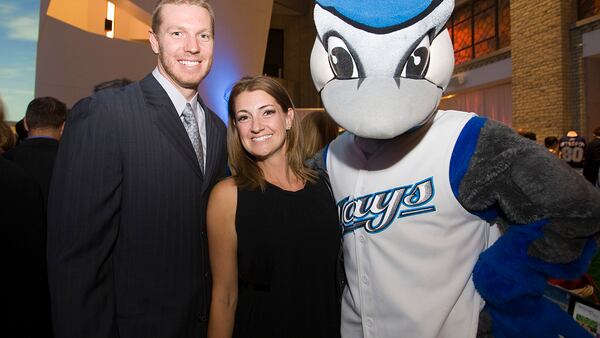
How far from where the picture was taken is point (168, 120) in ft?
5.04

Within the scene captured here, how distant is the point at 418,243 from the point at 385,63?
1.86ft

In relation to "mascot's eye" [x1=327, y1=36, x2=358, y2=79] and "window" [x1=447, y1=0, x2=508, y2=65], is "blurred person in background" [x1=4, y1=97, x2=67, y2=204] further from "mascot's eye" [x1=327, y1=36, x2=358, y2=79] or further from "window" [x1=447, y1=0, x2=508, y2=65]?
"window" [x1=447, y1=0, x2=508, y2=65]

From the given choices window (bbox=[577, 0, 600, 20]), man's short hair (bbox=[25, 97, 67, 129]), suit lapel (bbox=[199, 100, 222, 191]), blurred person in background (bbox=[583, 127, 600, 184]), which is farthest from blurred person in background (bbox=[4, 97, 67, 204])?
window (bbox=[577, 0, 600, 20])

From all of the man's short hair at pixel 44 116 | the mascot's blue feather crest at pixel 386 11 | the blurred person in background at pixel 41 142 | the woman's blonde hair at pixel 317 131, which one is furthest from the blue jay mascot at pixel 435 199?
the man's short hair at pixel 44 116

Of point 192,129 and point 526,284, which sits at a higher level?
point 192,129

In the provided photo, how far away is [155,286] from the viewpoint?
148cm

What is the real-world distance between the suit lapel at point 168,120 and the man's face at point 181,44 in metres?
0.08

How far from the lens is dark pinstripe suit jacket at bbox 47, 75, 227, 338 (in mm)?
1360

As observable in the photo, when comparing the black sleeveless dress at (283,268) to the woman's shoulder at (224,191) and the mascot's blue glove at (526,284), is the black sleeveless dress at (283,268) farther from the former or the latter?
the mascot's blue glove at (526,284)

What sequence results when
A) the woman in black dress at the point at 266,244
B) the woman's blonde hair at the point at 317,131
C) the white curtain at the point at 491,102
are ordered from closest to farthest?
the woman in black dress at the point at 266,244 < the woman's blonde hair at the point at 317,131 < the white curtain at the point at 491,102

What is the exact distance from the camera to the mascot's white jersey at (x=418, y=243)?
1410mm

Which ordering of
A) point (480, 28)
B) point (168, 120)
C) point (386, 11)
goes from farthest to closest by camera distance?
point (480, 28), point (168, 120), point (386, 11)

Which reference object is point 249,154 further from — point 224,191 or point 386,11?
point 386,11

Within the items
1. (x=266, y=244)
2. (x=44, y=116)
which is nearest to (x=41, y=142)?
(x=44, y=116)
